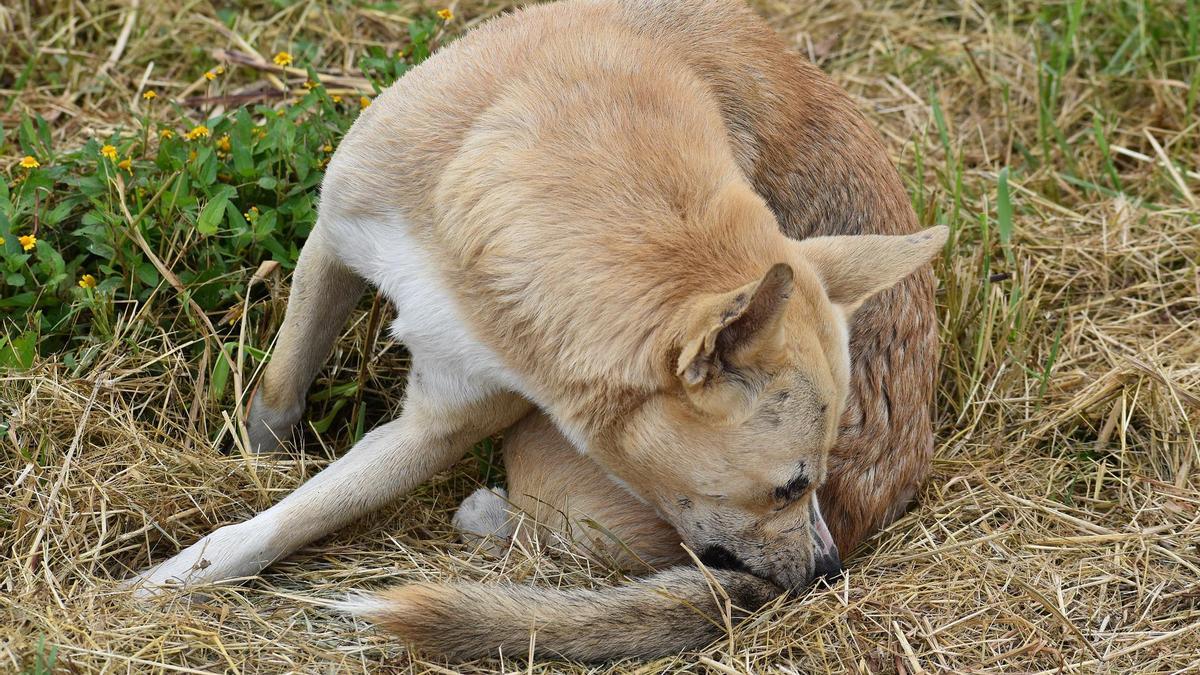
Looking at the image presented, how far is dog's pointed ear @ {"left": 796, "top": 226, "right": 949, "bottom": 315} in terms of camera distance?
3.50 m

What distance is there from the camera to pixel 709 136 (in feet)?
11.9

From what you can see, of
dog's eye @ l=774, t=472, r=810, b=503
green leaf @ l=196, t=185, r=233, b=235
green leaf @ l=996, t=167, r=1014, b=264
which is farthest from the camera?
green leaf @ l=996, t=167, r=1014, b=264

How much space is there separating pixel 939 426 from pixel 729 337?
1.83 meters

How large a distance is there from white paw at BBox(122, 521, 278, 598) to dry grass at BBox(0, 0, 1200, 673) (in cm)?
8

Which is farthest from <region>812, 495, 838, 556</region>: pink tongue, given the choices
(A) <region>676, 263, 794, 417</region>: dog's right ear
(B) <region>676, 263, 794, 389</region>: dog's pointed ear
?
(B) <region>676, 263, 794, 389</region>: dog's pointed ear

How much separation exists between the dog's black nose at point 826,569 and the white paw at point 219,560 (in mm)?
1593

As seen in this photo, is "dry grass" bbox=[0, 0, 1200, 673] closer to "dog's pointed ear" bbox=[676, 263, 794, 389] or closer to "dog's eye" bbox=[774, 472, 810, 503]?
"dog's eye" bbox=[774, 472, 810, 503]

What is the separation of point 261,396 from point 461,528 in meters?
0.81

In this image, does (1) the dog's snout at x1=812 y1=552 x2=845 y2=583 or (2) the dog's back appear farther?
(2) the dog's back

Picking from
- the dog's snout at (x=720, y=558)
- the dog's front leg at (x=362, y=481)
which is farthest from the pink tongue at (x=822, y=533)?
the dog's front leg at (x=362, y=481)

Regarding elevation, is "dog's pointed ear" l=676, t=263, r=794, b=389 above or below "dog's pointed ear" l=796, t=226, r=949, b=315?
above

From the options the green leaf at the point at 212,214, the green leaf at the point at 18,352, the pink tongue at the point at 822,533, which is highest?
the green leaf at the point at 212,214

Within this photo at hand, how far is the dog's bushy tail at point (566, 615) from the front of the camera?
126 inches

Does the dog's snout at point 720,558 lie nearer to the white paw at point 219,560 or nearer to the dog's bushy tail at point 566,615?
the dog's bushy tail at point 566,615
